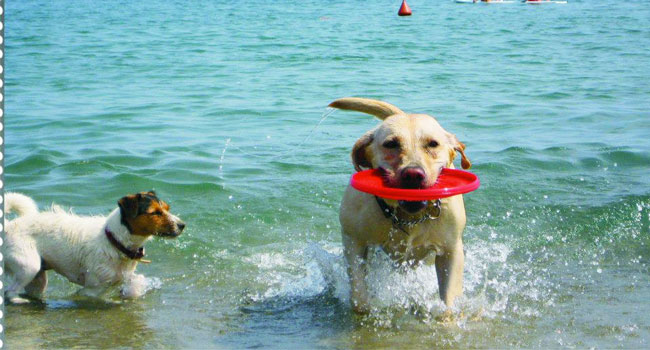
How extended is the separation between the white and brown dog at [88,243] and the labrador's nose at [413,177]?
1.98m

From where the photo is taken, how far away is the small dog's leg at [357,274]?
5199 millimetres

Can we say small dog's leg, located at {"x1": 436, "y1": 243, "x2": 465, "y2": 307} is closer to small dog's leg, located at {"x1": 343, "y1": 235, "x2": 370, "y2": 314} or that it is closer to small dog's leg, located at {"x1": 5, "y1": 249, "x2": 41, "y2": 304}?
small dog's leg, located at {"x1": 343, "y1": 235, "x2": 370, "y2": 314}

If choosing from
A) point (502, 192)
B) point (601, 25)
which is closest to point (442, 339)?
point (502, 192)

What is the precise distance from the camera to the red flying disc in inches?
175

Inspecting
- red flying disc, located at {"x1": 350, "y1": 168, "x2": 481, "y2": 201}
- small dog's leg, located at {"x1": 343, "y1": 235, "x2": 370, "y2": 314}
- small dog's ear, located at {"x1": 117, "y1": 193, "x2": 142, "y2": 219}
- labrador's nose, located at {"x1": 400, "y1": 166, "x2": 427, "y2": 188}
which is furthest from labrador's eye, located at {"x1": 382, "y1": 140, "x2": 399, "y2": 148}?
small dog's ear, located at {"x1": 117, "y1": 193, "x2": 142, "y2": 219}

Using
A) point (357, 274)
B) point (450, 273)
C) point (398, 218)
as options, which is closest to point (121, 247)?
point (357, 274)

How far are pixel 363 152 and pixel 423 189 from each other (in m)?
0.81

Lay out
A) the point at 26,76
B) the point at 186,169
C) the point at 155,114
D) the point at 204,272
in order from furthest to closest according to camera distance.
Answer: the point at 26,76 < the point at 155,114 < the point at 186,169 < the point at 204,272

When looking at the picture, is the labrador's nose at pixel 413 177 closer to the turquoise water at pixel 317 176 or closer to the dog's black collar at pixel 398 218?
the dog's black collar at pixel 398 218

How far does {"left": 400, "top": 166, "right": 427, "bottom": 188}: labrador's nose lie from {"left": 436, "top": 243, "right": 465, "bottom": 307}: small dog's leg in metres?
0.77

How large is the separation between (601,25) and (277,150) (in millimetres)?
17825

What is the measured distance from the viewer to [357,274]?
5.23 meters

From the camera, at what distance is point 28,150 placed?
1008 cm

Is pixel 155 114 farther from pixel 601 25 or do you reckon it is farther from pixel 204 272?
pixel 601 25
